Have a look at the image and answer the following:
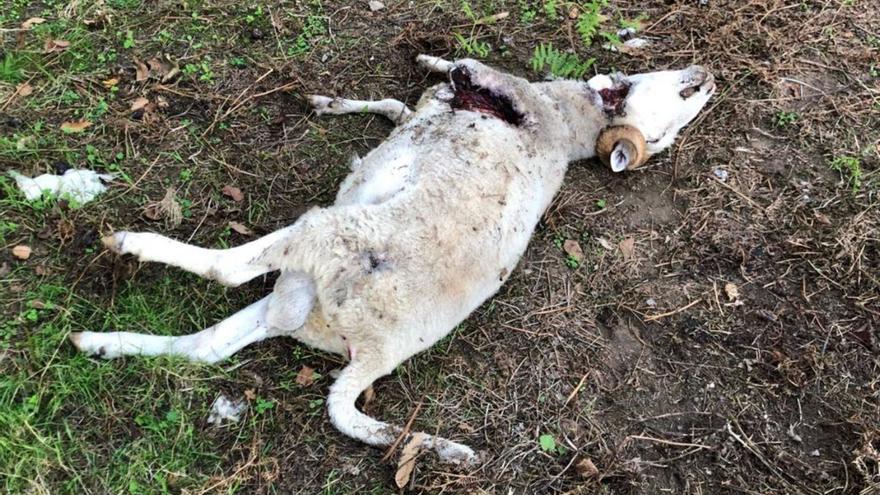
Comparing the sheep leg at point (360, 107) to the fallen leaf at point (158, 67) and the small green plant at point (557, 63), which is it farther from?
the small green plant at point (557, 63)

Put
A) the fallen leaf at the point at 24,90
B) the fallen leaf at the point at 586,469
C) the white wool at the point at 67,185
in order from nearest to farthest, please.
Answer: the fallen leaf at the point at 586,469 → the white wool at the point at 67,185 → the fallen leaf at the point at 24,90

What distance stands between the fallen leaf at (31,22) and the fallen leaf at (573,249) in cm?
411

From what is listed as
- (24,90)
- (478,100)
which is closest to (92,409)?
(24,90)

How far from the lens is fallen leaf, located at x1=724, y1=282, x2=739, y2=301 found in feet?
13.9

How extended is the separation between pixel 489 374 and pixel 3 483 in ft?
8.17

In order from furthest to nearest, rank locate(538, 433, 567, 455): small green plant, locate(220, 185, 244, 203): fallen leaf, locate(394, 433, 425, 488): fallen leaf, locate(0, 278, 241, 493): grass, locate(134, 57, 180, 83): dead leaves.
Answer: locate(134, 57, 180, 83): dead leaves
locate(220, 185, 244, 203): fallen leaf
locate(538, 433, 567, 455): small green plant
locate(394, 433, 425, 488): fallen leaf
locate(0, 278, 241, 493): grass

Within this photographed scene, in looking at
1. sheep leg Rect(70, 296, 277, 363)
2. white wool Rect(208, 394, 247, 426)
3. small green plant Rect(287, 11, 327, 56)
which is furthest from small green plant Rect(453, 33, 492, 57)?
white wool Rect(208, 394, 247, 426)

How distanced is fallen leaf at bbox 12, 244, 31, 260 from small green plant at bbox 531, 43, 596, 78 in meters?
3.81

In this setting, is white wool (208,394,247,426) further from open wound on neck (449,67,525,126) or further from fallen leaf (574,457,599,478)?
open wound on neck (449,67,525,126)

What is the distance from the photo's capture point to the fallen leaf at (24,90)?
4215 millimetres

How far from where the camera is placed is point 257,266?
3.42 meters

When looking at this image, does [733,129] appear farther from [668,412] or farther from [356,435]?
[356,435]

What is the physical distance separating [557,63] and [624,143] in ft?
3.15

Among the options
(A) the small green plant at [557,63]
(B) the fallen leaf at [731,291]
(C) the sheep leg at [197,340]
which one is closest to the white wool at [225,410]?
(C) the sheep leg at [197,340]
